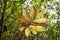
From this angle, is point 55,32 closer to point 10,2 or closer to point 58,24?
point 58,24

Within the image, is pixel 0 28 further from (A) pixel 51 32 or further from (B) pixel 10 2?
(A) pixel 51 32

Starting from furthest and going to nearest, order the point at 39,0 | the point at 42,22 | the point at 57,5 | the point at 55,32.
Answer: the point at 57,5 < the point at 55,32 < the point at 39,0 < the point at 42,22

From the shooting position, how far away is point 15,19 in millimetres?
859

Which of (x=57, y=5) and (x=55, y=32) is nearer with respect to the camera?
(x=55, y=32)

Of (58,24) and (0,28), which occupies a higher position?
(0,28)

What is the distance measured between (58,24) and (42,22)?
48.7 inches

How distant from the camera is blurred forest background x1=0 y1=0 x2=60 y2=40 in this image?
32.6 inches

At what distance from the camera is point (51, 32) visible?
161 cm

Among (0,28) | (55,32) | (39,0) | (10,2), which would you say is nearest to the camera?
(0,28)

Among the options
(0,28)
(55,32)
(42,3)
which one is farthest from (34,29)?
(55,32)

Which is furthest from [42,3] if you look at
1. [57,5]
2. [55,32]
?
[57,5]

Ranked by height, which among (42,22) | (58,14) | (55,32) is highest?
(42,22)

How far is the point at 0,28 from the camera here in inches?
31.0

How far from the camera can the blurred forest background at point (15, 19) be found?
0.83 m
